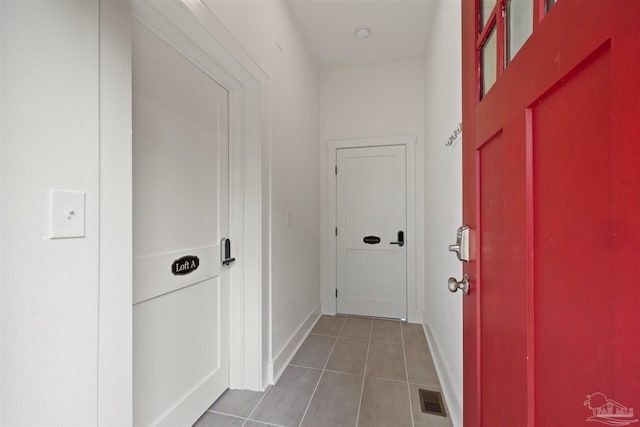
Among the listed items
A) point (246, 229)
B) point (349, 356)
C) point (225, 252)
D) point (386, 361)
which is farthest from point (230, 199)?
point (386, 361)

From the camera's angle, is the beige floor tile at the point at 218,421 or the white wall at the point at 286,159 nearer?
the beige floor tile at the point at 218,421

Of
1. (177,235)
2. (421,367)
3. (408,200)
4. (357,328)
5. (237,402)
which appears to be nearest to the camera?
(177,235)

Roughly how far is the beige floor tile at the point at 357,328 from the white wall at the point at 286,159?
14.7 inches

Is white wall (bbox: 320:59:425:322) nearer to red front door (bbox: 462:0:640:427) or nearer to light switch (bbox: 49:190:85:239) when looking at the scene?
red front door (bbox: 462:0:640:427)

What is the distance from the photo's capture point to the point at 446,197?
1.73 m

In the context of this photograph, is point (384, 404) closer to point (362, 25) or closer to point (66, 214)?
point (66, 214)

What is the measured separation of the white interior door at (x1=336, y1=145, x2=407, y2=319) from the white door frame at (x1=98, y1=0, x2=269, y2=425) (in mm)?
1506

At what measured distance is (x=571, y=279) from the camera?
1.33 ft

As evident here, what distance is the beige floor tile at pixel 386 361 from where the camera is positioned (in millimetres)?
1876

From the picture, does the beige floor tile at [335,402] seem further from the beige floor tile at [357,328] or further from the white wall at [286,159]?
the beige floor tile at [357,328]

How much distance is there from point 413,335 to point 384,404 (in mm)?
1083

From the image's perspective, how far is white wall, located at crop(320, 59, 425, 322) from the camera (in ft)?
9.45

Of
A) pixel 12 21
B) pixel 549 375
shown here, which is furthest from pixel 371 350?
pixel 12 21

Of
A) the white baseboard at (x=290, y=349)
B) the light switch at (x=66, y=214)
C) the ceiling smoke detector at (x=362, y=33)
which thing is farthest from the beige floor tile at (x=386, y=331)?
the ceiling smoke detector at (x=362, y=33)
